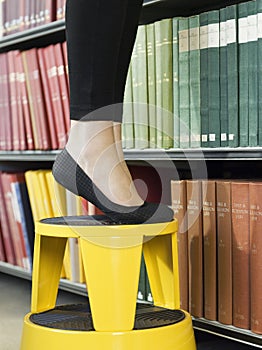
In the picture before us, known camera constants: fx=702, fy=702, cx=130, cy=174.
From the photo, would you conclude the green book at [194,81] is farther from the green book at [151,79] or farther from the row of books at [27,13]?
the row of books at [27,13]

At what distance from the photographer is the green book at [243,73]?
4.90ft

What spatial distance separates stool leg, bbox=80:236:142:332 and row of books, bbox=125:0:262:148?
1.33ft

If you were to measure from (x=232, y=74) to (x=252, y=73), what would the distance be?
0.06 metres

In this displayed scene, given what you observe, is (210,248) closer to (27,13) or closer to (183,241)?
(183,241)

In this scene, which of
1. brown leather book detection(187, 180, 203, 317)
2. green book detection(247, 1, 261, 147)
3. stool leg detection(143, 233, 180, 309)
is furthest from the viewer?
brown leather book detection(187, 180, 203, 317)

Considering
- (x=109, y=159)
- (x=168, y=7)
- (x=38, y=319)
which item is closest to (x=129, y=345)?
(x=38, y=319)

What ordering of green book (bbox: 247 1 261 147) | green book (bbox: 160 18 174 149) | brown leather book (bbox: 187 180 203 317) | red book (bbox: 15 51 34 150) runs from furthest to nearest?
red book (bbox: 15 51 34 150), green book (bbox: 160 18 174 149), brown leather book (bbox: 187 180 203 317), green book (bbox: 247 1 261 147)

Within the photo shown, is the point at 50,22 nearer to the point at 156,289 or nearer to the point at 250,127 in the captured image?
the point at 250,127

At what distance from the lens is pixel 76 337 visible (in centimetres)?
128

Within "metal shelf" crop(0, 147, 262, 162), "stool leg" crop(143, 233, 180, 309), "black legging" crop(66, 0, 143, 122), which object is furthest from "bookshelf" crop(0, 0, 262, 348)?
"black legging" crop(66, 0, 143, 122)

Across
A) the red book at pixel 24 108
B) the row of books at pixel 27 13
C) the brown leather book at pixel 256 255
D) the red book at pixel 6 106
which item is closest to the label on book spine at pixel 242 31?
the brown leather book at pixel 256 255

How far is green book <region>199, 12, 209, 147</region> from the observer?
159 cm

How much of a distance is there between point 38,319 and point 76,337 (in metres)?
0.13

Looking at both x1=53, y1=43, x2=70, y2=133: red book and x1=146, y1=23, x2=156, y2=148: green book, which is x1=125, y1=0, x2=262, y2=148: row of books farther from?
x1=53, y1=43, x2=70, y2=133: red book
